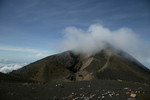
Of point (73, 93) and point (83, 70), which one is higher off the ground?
point (83, 70)

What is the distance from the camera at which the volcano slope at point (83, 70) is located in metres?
131

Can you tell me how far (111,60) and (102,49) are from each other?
37.8 m

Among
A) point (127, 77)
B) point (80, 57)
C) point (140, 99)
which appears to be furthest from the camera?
point (80, 57)

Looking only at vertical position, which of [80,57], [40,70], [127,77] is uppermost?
[80,57]

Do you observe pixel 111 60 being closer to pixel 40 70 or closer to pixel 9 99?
pixel 40 70

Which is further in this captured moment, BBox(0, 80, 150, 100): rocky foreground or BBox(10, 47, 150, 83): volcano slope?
BBox(10, 47, 150, 83): volcano slope

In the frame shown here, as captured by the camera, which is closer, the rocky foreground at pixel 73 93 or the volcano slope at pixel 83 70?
the rocky foreground at pixel 73 93

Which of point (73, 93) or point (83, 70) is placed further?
point (83, 70)

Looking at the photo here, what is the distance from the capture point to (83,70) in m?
149

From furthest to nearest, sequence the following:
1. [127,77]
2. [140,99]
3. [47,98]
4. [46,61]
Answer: [46,61] → [127,77] → [47,98] → [140,99]

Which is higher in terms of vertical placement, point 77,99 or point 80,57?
point 80,57

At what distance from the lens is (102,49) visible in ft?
655

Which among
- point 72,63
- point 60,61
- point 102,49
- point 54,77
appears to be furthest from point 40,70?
point 102,49

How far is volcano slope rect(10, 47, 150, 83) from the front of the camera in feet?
429
